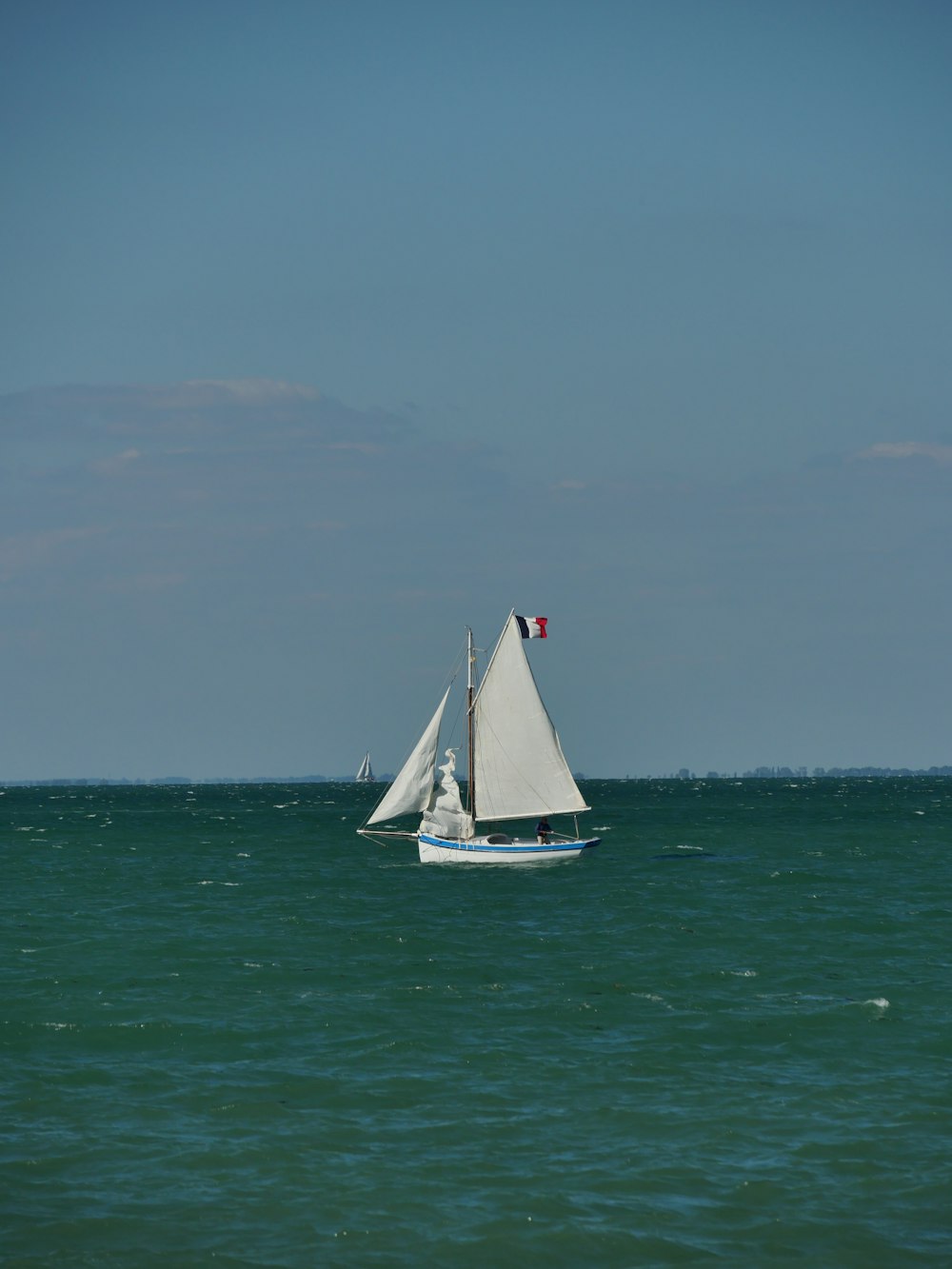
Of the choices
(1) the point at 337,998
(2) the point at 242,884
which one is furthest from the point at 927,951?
(2) the point at 242,884

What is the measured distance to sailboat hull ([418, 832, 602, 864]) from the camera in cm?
7788

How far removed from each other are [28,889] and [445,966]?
32307 millimetres

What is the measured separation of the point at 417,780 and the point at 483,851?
5.86 meters

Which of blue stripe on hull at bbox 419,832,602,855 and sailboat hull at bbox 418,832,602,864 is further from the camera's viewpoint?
sailboat hull at bbox 418,832,602,864

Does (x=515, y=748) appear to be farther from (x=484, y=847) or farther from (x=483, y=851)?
(x=483, y=851)

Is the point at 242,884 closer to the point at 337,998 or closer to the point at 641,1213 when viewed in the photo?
the point at 337,998

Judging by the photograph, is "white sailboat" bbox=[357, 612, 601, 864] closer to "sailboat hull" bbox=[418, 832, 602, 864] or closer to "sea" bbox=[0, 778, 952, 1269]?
"sailboat hull" bbox=[418, 832, 602, 864]

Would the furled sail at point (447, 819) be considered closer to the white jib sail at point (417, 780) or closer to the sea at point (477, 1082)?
the white jib sail at point (417, 780)

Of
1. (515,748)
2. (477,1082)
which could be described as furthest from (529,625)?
(477,1082)

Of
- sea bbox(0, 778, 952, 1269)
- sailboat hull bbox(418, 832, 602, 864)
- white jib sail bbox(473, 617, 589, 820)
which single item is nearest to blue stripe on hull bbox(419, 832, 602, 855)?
sailboat hull bbox(418, 832, 602, 864)

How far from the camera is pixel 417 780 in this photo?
7931 centimetres

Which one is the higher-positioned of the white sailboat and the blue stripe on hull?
the white sailboat

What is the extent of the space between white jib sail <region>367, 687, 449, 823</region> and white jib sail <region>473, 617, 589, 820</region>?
273cm

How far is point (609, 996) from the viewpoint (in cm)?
3756
